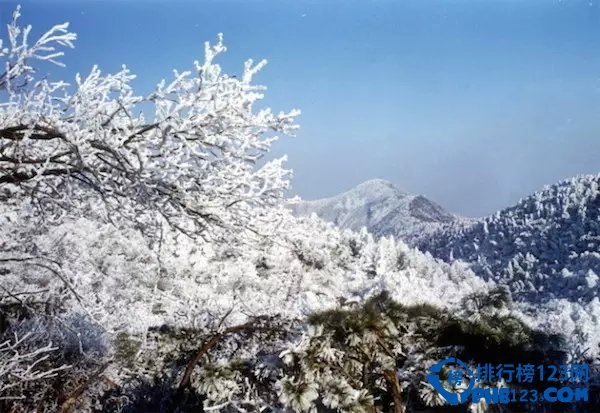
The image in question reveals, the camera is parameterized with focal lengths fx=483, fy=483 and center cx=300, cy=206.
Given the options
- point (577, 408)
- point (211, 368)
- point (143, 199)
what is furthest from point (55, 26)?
point (577, 408)

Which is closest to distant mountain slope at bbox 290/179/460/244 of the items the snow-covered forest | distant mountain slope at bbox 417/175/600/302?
distant mountain slope at bbox 417/175/600/302

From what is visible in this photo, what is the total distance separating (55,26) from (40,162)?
0.75 m

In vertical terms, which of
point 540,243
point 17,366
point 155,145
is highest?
point 540,243

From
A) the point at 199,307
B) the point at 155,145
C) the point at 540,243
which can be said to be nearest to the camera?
the point at 155,145

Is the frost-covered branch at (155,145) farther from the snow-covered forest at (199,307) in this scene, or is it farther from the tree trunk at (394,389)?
the tree trunk at (394,389)

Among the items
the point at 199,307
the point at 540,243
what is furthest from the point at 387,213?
the point at 199,307

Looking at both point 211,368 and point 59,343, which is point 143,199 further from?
point 59,343

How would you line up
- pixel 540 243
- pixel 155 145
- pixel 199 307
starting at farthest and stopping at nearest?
pixel 540 243, pixel 199 307, pixel 155 145

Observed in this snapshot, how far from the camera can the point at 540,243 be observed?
4522 centimetres

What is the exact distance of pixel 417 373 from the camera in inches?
111
